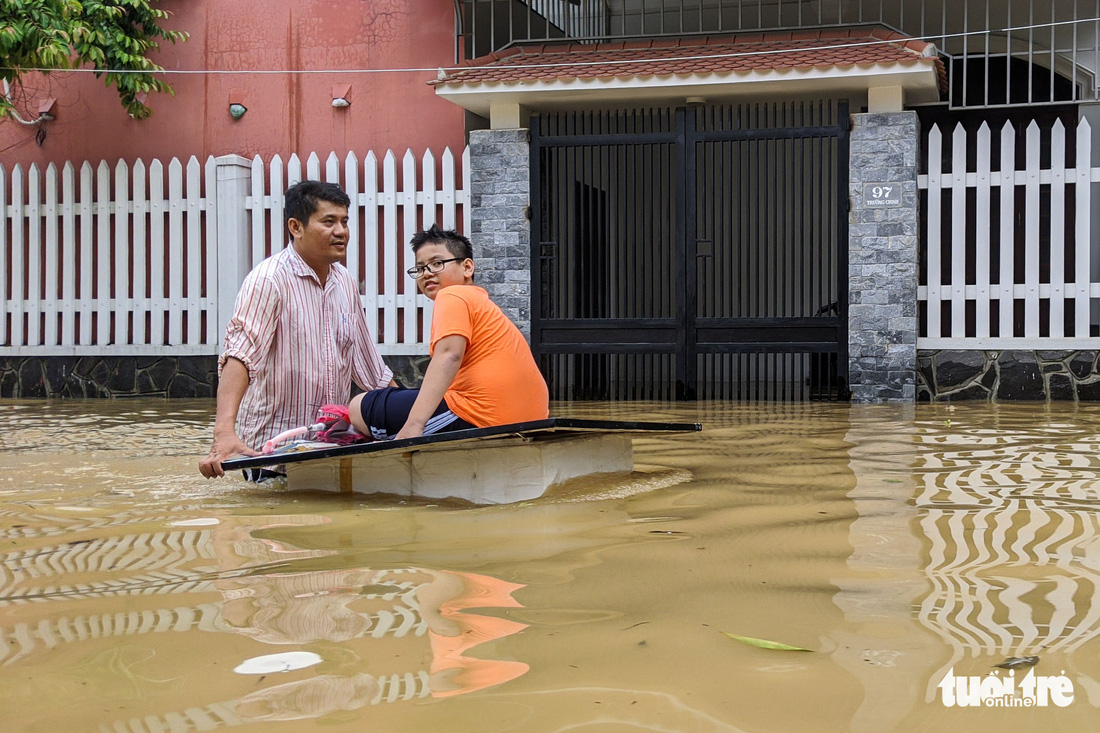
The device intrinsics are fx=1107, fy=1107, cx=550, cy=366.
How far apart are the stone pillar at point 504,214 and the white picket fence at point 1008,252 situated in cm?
332

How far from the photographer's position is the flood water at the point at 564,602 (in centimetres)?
178

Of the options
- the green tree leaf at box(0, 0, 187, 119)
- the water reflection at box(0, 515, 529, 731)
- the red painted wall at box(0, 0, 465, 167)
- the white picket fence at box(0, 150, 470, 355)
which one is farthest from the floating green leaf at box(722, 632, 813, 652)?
the green tree leaf at box(0, 0, 187, 119)

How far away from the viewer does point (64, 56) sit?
31.9ft

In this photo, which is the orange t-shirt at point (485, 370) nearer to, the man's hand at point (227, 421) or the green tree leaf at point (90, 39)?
the man's hand at point (227, 421)

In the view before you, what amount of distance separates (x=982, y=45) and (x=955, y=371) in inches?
142

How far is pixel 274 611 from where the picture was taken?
236cm

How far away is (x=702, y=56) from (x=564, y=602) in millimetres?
7698

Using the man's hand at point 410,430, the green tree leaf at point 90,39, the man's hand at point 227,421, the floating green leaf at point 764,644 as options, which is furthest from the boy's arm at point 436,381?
the green tree leaf at point 90,39

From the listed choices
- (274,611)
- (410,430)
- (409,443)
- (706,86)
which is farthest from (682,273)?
(274,611)

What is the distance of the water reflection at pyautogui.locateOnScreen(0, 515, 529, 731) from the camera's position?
1.85 metres

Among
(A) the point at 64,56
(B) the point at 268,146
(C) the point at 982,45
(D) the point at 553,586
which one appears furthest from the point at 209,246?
(D) the point at 553,586

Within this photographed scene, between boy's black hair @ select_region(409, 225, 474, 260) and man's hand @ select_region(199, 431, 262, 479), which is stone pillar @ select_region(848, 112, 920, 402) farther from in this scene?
man's hand @ select_region(199, 431, 262, 479)

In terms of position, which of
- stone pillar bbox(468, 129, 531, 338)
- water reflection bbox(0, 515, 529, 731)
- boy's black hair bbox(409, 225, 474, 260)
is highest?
stone pillar bbox(468, 129, 531, 338)

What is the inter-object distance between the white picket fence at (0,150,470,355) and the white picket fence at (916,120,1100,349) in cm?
403
